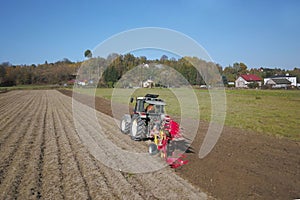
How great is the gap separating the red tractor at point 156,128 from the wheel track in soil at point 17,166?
12.5ft

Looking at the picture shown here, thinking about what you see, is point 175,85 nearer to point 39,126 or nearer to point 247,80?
point 39,126

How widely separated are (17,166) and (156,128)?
4.35m

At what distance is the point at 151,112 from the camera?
9.52 meters

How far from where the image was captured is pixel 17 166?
723cm

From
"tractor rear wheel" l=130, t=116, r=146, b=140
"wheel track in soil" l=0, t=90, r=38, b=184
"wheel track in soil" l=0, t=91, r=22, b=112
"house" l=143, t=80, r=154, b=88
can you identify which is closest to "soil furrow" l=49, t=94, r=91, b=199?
"wheel track in soil" l=0, t=90, r=38, b=184

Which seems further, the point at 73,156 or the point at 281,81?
the point at 281,81

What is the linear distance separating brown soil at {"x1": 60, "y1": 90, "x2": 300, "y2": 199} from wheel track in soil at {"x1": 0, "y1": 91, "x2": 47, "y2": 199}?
Answer: 13.1 ft

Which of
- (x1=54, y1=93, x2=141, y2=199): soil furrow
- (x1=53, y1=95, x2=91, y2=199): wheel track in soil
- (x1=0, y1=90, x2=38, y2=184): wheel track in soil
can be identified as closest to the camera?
(x1=54, y1=93, x2=141, y2=199): soil furrow

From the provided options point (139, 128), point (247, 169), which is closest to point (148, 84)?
point (139, 128)

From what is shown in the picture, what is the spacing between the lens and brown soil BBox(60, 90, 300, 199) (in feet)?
17.9

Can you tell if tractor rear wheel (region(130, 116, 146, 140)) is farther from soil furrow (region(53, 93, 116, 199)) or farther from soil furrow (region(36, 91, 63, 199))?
soil furrow (region(36, 91, 63, 199))

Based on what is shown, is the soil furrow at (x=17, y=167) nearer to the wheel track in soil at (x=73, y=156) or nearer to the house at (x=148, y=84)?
the wheel track in soil at (x=73, y=156)

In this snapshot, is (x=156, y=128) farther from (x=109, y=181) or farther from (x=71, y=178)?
(x=71, y=178)

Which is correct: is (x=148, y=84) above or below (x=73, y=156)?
above
